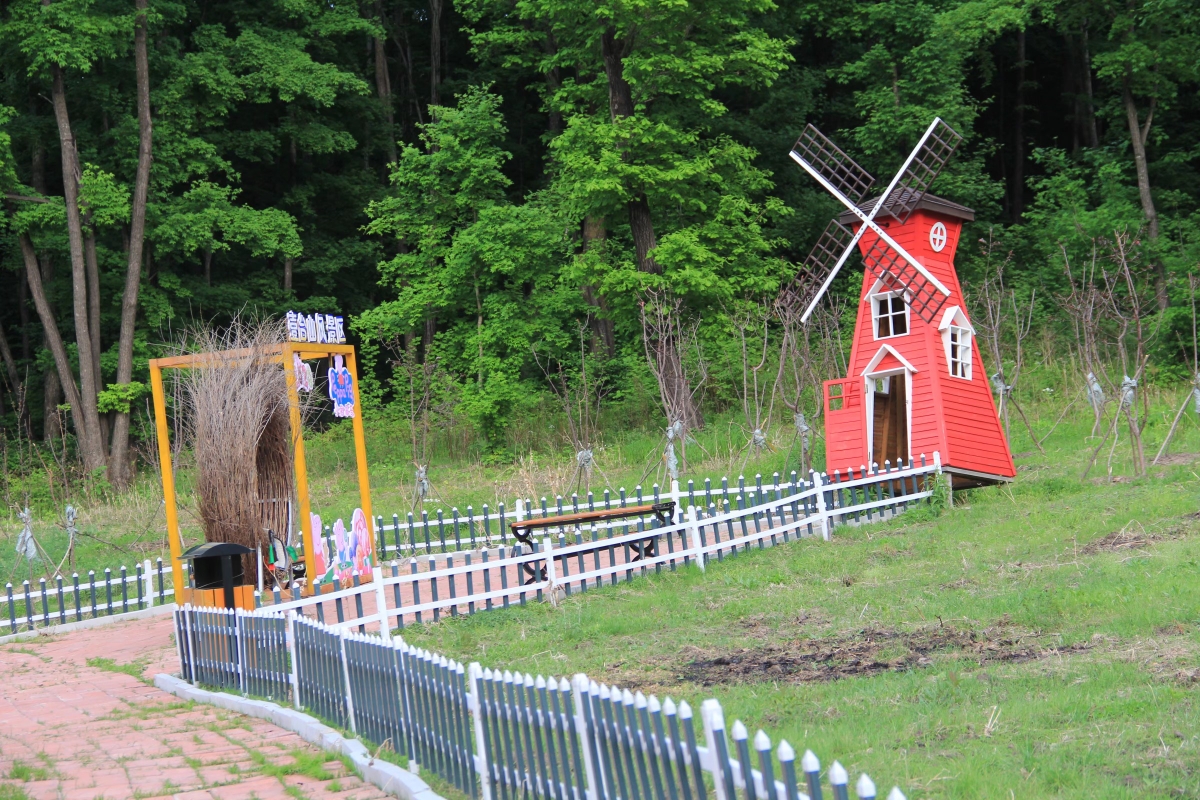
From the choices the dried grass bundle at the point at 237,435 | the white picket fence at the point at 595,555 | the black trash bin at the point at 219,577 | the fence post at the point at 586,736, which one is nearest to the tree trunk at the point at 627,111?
the white picket fence at the point at 595,555

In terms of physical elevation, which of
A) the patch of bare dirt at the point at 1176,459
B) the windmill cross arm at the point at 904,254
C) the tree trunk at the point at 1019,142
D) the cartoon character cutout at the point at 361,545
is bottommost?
the patch of bare dirt at the point at 1176,459

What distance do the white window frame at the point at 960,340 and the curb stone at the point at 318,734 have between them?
1151cm

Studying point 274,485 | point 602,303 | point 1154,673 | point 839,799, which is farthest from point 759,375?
point 839,799

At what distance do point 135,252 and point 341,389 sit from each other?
603 inches

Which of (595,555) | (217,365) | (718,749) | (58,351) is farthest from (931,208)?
(58,351)

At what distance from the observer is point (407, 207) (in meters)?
27.9

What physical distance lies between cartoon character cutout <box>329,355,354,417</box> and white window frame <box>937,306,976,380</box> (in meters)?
8.48

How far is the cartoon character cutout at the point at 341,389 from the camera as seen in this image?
43.1 ft

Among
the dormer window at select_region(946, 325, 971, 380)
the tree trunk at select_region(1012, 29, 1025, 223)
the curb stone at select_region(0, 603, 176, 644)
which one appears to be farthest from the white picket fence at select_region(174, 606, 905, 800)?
the tree trunk at select_region(1012, 29, 1025, 223)

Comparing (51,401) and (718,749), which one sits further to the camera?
(51,401)

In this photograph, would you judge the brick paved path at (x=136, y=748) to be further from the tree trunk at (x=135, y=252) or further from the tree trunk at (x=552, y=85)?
the tree trunk at (x=552, y=85)

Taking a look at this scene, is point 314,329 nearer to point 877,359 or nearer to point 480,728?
point 480,728

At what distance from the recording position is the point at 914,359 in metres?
16.7

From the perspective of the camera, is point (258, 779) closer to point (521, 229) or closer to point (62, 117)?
point (521, 229)
